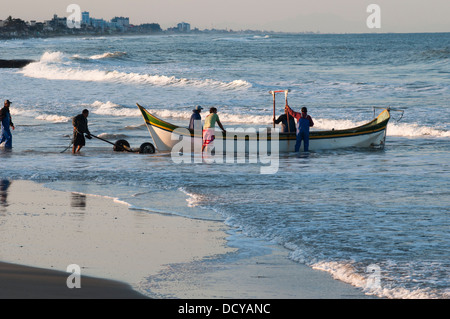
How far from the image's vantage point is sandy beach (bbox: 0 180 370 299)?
728 cm

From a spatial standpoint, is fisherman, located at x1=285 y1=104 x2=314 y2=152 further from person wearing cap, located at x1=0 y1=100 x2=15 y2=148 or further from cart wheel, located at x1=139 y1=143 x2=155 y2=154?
person wearing cap, located at x1=0 y1=100 x2=15 y2=148

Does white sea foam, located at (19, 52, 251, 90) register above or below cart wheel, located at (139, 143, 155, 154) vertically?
above

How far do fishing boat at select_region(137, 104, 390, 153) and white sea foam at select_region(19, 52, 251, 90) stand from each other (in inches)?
908

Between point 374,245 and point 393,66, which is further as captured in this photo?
point 393,66

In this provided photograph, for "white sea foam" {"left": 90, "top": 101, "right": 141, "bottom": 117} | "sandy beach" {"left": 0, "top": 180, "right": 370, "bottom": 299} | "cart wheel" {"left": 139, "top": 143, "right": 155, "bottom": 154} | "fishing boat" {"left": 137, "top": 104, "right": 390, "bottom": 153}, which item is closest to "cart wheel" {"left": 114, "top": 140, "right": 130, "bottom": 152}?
"cart wheel" {"left": 139, "top": 143, "right": 155, "bottom": 154}

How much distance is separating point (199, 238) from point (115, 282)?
2.36 meters

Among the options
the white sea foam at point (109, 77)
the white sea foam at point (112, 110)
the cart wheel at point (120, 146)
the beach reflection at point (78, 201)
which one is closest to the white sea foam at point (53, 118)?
the white sea foam at point (112, 110)

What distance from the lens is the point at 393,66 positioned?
202 ft

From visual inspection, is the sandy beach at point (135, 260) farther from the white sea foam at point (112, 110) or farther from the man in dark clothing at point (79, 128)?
the white sea foam at point (112, 110)

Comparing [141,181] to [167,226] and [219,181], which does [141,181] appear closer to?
[219,181]

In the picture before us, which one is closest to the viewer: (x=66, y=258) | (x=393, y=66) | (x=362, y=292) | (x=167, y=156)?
(x=362, y=292)

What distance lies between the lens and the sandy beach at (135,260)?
23.9ft

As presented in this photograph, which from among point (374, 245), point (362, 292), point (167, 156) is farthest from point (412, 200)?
point (167, 156)
